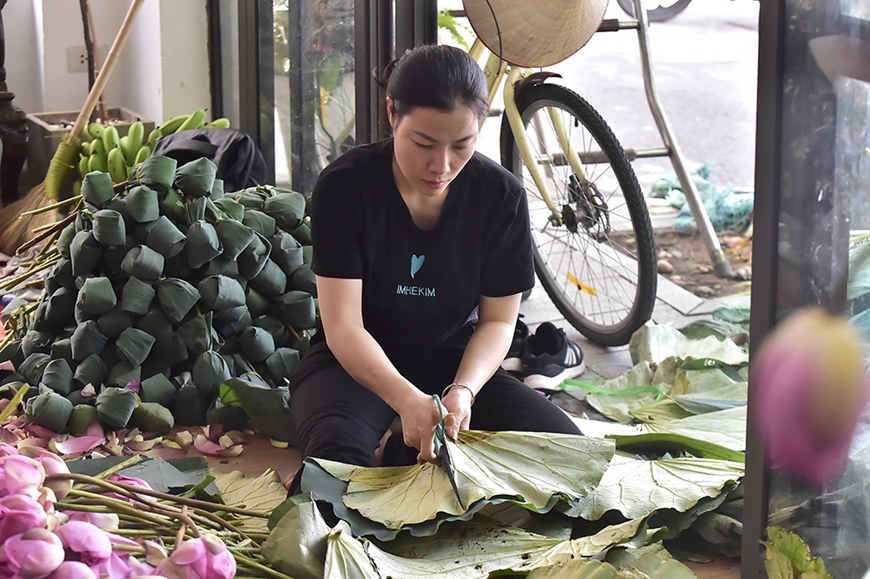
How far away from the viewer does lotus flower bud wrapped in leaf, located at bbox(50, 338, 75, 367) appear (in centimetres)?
196

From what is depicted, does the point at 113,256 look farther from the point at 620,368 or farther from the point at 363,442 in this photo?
the point at 620,368

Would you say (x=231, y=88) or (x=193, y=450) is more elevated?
(x=231, y=88)

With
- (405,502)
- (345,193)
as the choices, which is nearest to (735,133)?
(345,193)

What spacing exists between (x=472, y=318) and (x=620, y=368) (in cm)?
78

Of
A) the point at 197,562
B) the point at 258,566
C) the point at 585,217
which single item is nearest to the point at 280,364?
the point at 585,217

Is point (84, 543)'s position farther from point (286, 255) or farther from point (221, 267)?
point (286, 255)

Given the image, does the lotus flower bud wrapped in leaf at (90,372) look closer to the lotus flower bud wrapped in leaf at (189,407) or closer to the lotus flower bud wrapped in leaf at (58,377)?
the lotus flower bud wrapped in leaf at (58,377)

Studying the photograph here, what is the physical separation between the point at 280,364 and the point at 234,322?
0.13 m

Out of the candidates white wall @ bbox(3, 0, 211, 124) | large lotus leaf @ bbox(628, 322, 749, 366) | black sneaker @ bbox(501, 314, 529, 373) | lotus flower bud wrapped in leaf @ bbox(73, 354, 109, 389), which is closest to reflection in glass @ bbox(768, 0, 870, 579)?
large lotus leaf @ bbox(628, 322, 749, 366)

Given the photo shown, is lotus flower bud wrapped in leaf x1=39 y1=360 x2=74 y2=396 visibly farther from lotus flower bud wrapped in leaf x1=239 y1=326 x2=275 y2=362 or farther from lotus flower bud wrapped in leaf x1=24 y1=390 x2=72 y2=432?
lotus flower bud wrapped in leaf x1=239 y1=326 x2=275 y2=362

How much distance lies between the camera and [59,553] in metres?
0.65

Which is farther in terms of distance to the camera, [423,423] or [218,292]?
[218,292]

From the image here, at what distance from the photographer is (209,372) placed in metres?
1.96

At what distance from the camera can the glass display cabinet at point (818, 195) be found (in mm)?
1116
